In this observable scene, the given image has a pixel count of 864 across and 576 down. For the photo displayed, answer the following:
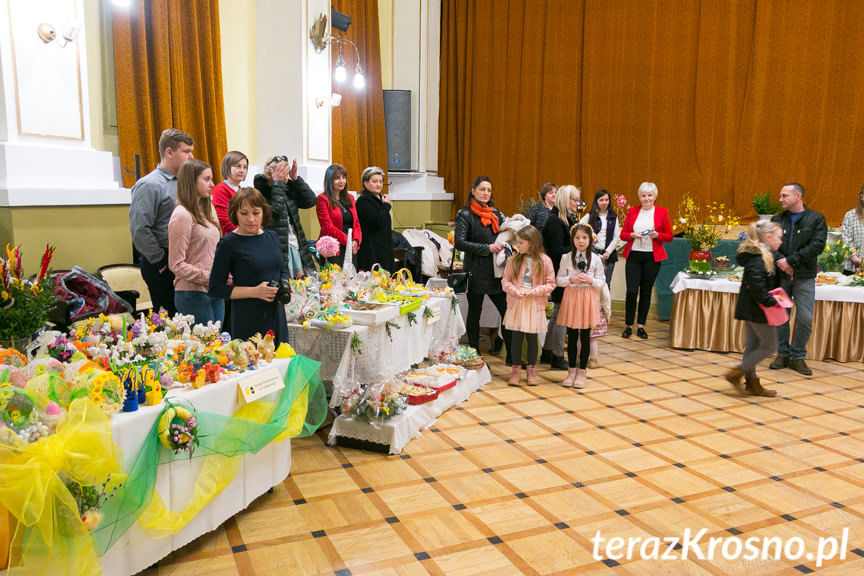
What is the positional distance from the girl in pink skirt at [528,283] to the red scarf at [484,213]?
1.62 ft

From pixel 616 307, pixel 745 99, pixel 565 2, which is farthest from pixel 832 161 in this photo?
pixel 565 2

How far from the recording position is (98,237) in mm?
4434

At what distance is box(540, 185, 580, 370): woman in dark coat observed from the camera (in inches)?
195

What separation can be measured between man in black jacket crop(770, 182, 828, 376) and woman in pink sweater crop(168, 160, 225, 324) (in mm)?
4115

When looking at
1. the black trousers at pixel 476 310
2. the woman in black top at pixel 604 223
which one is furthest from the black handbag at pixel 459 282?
the woman in black top at pixel 604 223

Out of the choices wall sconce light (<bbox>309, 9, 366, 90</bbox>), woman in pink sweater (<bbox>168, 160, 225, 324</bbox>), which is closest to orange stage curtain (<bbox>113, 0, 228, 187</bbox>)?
wall sconce light (<bbox>309, 9, 366, 90</bbox>)

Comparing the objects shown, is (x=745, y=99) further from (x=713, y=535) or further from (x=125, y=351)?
(x=125, y=351)

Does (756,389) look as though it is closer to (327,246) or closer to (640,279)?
(640,279)

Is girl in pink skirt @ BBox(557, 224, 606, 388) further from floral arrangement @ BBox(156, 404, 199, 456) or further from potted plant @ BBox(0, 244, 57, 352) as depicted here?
potted plant @ BBox(0, 244, 57, 352)

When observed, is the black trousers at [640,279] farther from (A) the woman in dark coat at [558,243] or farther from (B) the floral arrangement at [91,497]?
(B) the floral arrangement at [91,497]

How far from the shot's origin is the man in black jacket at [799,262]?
4945 mm

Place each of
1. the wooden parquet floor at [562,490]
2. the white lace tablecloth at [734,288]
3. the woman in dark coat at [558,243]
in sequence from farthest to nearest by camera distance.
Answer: the white lace tablecloth at [734,288] < the woman in dark coat at [558,243] < the wooden parquet floor at [562,490]

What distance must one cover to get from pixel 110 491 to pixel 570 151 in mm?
7486

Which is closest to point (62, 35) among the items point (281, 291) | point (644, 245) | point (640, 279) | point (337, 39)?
point (281, 291)
